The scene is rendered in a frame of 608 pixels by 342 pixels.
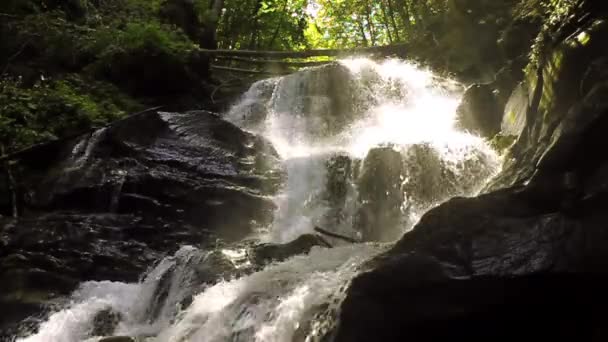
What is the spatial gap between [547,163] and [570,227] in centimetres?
73

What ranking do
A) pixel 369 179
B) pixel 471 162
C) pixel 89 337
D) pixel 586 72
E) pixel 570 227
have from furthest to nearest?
1. pixel 369 179
2. pixel 471 162
3. pixel 89 337
4. pixel 586 72
5. pixel 570 227

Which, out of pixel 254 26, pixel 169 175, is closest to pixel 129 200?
pixel 169 175

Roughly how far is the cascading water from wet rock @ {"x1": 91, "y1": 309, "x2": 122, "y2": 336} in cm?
4

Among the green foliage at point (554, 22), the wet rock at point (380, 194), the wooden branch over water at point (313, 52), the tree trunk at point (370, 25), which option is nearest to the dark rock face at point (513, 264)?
the green foliage at point (554, 22)

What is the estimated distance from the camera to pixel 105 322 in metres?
7.98

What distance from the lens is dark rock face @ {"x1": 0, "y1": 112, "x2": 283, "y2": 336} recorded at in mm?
9195

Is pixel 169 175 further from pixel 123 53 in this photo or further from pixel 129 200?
pixel 123 53

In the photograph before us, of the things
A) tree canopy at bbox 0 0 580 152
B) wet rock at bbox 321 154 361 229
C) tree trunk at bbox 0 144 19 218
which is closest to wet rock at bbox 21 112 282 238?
tree trunk at bbox 0 144 19 218

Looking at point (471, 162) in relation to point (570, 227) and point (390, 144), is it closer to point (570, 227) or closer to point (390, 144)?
point (390, 144)

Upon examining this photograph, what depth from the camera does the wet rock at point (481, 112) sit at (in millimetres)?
11078

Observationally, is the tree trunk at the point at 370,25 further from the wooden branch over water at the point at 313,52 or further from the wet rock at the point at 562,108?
the wet rock at the point at 562,108

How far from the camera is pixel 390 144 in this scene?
10992mm

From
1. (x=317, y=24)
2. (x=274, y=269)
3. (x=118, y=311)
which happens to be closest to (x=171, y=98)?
(x=118, y=311)

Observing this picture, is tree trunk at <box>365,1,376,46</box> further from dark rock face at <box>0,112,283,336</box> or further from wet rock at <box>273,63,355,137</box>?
dark rock face at <box>0,112,283,336</box>
